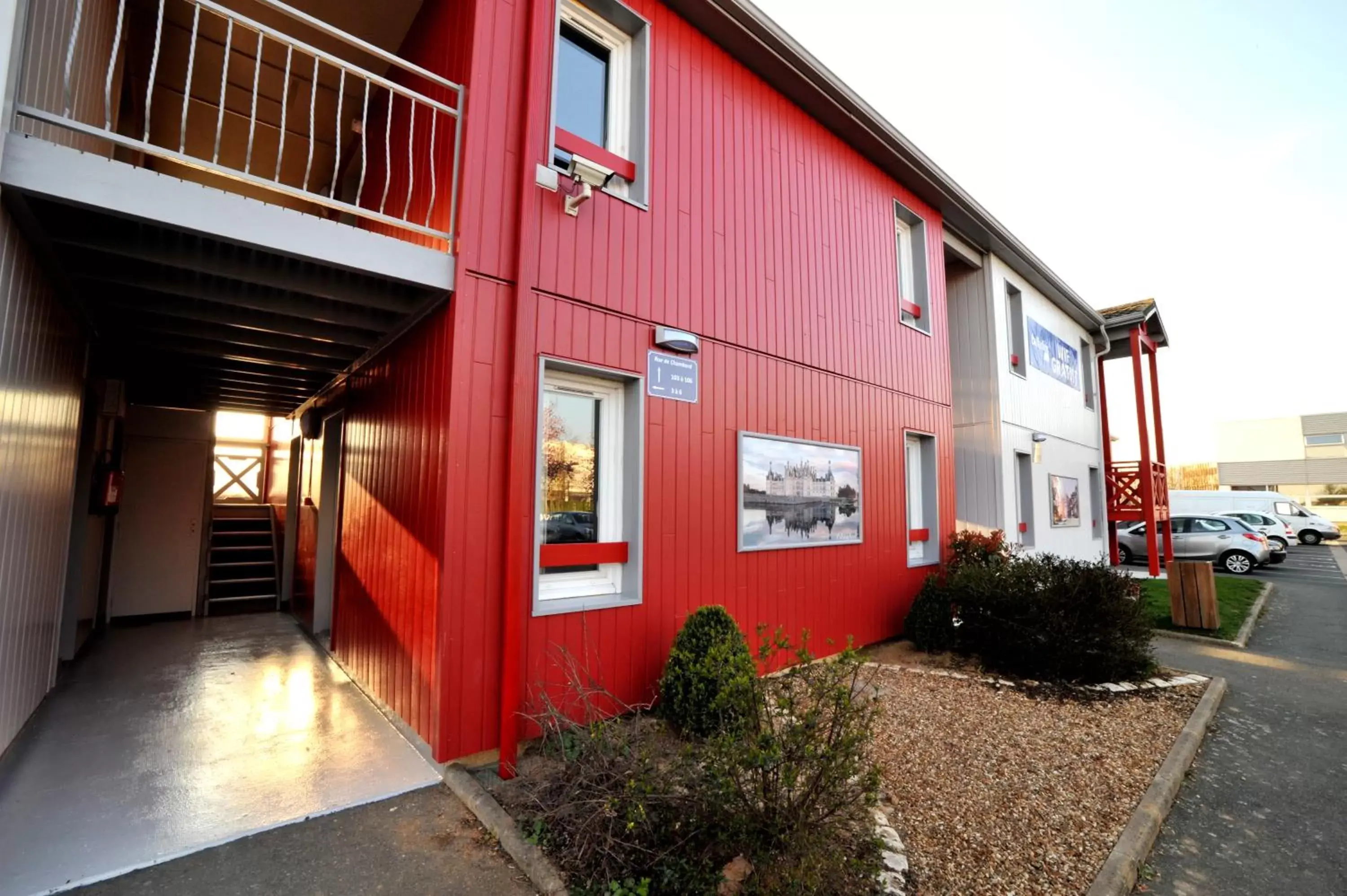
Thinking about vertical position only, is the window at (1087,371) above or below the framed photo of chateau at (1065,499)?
above

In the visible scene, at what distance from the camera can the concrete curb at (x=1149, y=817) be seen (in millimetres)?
2668

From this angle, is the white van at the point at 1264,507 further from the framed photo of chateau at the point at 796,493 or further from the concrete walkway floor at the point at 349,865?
the concrete walkway floor at the point at 349,865

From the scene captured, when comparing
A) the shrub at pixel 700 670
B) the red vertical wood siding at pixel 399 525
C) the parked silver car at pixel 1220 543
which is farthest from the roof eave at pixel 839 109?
the parked silver car at pixel 1220 543

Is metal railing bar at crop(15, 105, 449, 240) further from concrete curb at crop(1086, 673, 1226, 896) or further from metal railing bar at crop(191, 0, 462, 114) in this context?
concrete curb at crop(1086, 673, 1226, 896)

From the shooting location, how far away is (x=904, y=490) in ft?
25.2

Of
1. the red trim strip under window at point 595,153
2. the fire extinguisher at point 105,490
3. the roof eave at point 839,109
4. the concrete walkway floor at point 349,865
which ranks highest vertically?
the roof eave at point 839,109

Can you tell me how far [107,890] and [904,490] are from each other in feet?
25.5

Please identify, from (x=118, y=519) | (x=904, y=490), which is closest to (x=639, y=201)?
(x=904, y=490)

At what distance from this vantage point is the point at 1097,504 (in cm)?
1408

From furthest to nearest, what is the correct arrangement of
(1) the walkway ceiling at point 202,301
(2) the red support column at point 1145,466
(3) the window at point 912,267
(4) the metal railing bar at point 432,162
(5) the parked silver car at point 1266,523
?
(5) the parked silver car at point 1266,523 < (2) the red support column at point 1145,466 < (3) the window at point 912,267 < (4) the metal railing bar at point 432,162 < (1) the walkway ceiling at point 202,301

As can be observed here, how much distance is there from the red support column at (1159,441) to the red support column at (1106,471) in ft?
3.20

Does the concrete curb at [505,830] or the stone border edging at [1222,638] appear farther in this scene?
the stone border edging at [1222,638]

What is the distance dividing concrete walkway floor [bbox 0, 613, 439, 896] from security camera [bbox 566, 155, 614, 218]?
4.02 meters

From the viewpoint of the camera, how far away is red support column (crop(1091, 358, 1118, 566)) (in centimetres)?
1388
